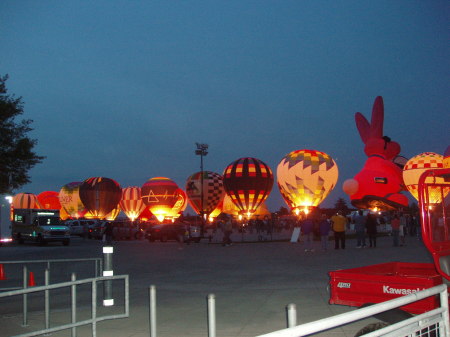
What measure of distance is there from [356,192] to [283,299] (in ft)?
160

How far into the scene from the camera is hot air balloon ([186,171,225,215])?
67.3 m

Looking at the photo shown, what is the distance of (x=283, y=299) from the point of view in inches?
410

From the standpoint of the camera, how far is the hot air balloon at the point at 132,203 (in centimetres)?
7631

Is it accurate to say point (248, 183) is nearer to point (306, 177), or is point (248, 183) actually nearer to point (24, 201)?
point (306, 177)

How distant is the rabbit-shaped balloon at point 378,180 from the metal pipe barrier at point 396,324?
54.2 metres

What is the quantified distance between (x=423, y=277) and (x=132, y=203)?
72.7m

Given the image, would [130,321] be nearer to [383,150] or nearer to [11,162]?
[11,162]

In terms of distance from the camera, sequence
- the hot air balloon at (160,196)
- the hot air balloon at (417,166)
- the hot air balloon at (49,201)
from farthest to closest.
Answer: the hot air balloon at (49,201) < the hot air balloon at (160,196) < the hot air balloon at (417,166)

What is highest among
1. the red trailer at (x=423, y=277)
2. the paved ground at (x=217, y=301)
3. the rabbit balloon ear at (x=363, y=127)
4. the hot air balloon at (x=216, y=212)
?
the rabbit balloon ear at (x=363, y=127)

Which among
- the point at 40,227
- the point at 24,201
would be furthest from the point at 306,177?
the point at 24,201

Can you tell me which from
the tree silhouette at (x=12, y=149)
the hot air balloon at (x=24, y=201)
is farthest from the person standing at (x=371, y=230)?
the hot air balloon at (x=24, y=201)

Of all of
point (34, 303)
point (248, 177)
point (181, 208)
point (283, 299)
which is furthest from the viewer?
point (181, 208)

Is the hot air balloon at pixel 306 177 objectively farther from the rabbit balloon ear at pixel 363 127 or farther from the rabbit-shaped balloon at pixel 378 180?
the rabbit balloon ear at pixel 363 127

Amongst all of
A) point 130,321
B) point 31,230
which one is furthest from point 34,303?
point 31,230
